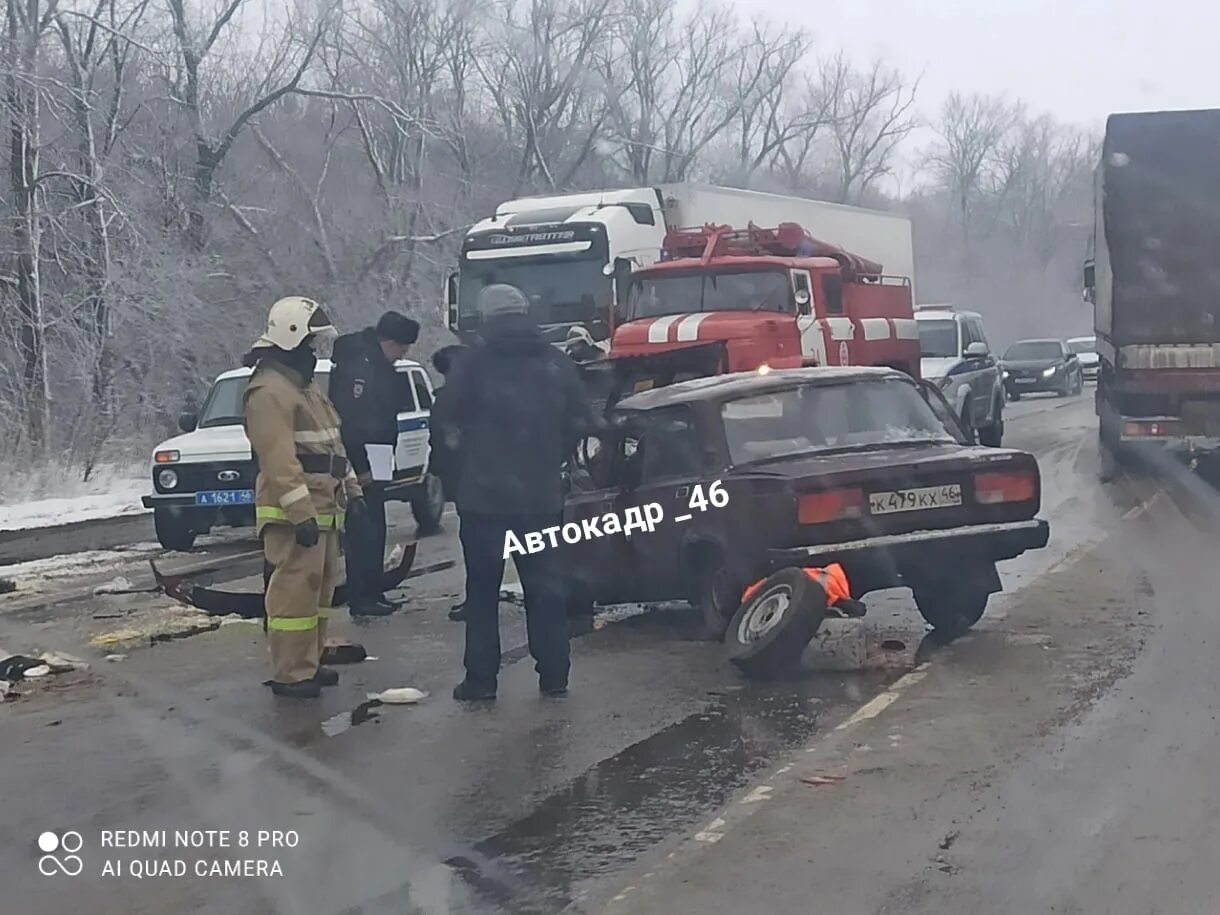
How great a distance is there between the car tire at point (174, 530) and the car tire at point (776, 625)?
7.77 m

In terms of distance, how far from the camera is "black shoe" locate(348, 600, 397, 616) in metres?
10.2

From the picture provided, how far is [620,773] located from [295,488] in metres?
2.21

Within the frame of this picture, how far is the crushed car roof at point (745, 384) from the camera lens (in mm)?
8797

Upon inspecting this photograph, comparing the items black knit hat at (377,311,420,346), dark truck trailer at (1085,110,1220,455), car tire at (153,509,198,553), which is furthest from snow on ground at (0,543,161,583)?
dark truck trailer at (1085,110,1220,455)

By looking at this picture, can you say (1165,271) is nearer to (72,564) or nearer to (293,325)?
(72,564)

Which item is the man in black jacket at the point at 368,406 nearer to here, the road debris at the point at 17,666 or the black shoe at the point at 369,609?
the black shoe at the point at 369,609

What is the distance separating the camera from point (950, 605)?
8.70m

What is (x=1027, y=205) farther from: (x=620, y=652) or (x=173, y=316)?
(x=620, y=652)

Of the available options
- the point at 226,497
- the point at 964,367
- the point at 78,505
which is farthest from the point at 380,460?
the point at 964,367

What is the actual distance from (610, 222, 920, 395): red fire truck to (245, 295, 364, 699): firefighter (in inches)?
285

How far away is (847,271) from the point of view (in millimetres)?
18328

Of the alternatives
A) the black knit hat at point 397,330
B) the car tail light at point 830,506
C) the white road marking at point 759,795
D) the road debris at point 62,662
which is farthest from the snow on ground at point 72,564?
the white road marking at point 759,795

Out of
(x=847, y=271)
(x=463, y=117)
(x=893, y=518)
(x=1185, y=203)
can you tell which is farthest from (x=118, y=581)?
(x=463, y=117)

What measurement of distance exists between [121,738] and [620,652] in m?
2.79
